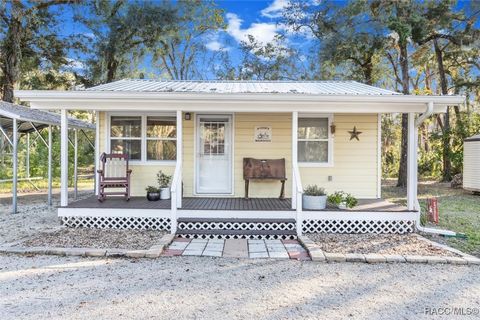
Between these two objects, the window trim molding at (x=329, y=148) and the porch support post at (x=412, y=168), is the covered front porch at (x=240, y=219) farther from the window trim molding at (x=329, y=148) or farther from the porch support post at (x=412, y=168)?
the window trim molding at (x=329, y=148)

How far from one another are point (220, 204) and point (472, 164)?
9.43 meters

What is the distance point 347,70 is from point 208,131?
11.4 m

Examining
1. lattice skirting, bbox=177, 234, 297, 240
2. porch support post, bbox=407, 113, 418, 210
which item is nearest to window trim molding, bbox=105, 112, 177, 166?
lattice skirting, bbox=177, 234, 297, 240

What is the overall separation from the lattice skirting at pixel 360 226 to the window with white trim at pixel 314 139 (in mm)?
1844

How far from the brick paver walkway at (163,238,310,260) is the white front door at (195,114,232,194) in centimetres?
226

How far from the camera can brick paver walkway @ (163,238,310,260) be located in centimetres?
480

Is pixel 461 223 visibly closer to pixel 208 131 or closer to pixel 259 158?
pixel 259 158

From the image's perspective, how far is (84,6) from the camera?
14977mm

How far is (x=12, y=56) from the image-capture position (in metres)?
14.1

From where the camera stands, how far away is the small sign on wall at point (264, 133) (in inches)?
304

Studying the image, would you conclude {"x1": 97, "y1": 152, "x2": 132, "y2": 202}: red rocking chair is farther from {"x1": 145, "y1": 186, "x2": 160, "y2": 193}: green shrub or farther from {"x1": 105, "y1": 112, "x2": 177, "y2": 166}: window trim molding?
{"x1": 145, "y1": 186, "x2": 160, "y2": 193}: green shrub

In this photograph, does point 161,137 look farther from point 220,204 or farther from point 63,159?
point 220,204

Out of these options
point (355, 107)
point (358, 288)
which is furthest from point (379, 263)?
point (355, 107)

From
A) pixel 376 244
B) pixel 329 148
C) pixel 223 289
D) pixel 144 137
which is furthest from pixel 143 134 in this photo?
pixel 376 244
